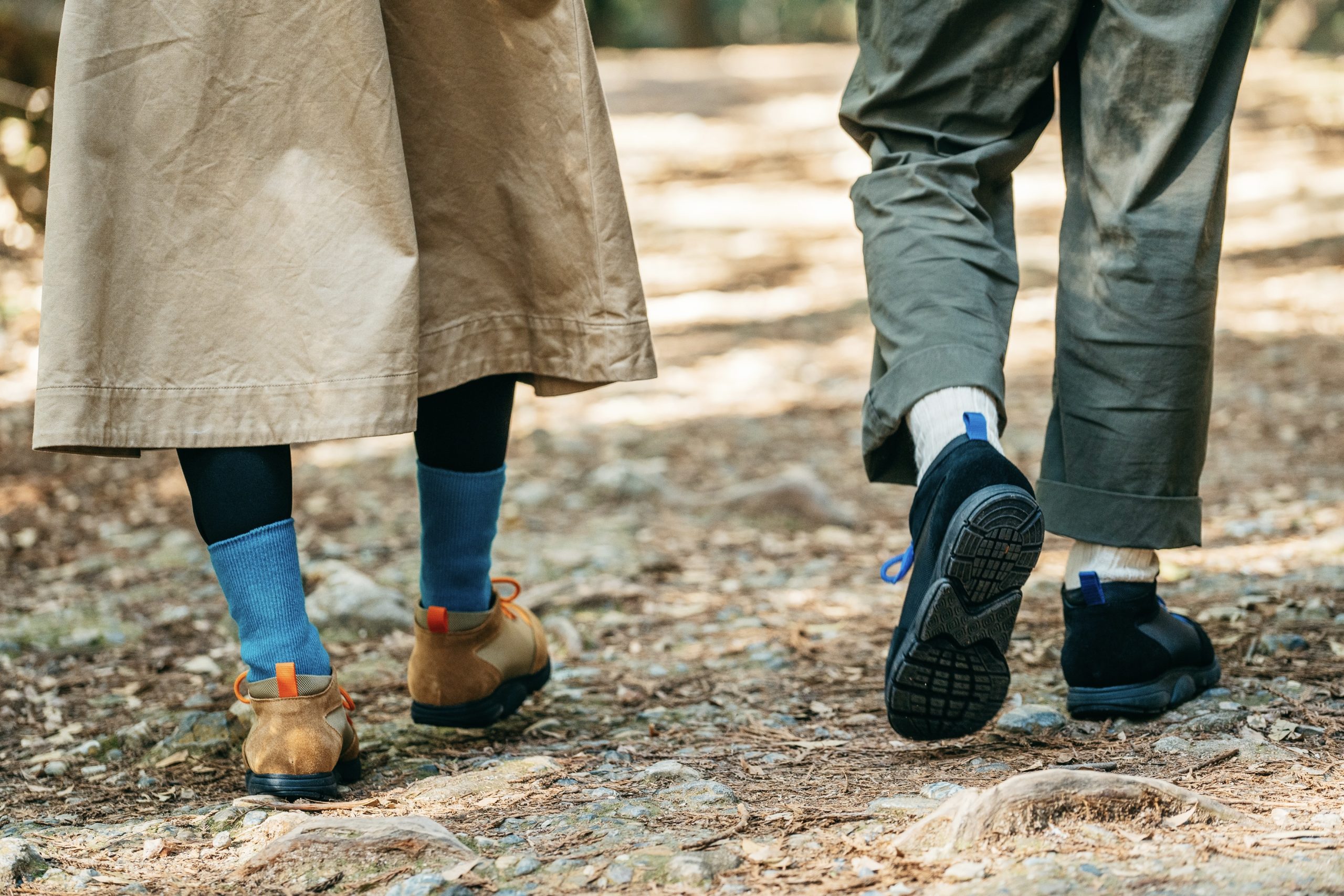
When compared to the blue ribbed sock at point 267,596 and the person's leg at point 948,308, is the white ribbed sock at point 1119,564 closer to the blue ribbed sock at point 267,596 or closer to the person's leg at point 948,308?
the person's leg at point 948,308

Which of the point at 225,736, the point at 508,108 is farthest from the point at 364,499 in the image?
the point at 508,108

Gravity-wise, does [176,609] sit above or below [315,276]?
below

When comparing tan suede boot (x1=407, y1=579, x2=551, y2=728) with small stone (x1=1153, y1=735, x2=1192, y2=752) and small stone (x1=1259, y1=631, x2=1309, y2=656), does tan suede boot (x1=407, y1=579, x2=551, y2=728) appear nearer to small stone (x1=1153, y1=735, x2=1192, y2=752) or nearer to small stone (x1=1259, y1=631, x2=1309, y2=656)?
small stone (x1=1153, y1=735, x2=1192, y2=752)

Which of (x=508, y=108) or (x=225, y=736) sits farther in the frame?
(x=225, y=736)

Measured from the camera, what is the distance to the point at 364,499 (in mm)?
3848

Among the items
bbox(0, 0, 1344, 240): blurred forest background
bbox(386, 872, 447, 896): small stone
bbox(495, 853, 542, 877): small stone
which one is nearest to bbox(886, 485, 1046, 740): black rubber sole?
bbox(495, 853, 542, 877): small stone

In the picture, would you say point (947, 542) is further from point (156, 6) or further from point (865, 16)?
point (156, 6)

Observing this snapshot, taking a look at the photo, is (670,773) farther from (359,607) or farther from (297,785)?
(359,607)

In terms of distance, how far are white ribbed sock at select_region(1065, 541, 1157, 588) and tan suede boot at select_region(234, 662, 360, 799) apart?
3.64 feet

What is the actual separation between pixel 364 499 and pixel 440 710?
1922 millimetres

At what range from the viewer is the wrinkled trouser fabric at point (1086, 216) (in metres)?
1.75

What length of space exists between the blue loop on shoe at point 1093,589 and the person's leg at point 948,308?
0.30 metres

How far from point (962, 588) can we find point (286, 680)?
0.89 meters

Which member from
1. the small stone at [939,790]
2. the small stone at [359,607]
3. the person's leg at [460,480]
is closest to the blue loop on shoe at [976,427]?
the small stone at [939,790]
